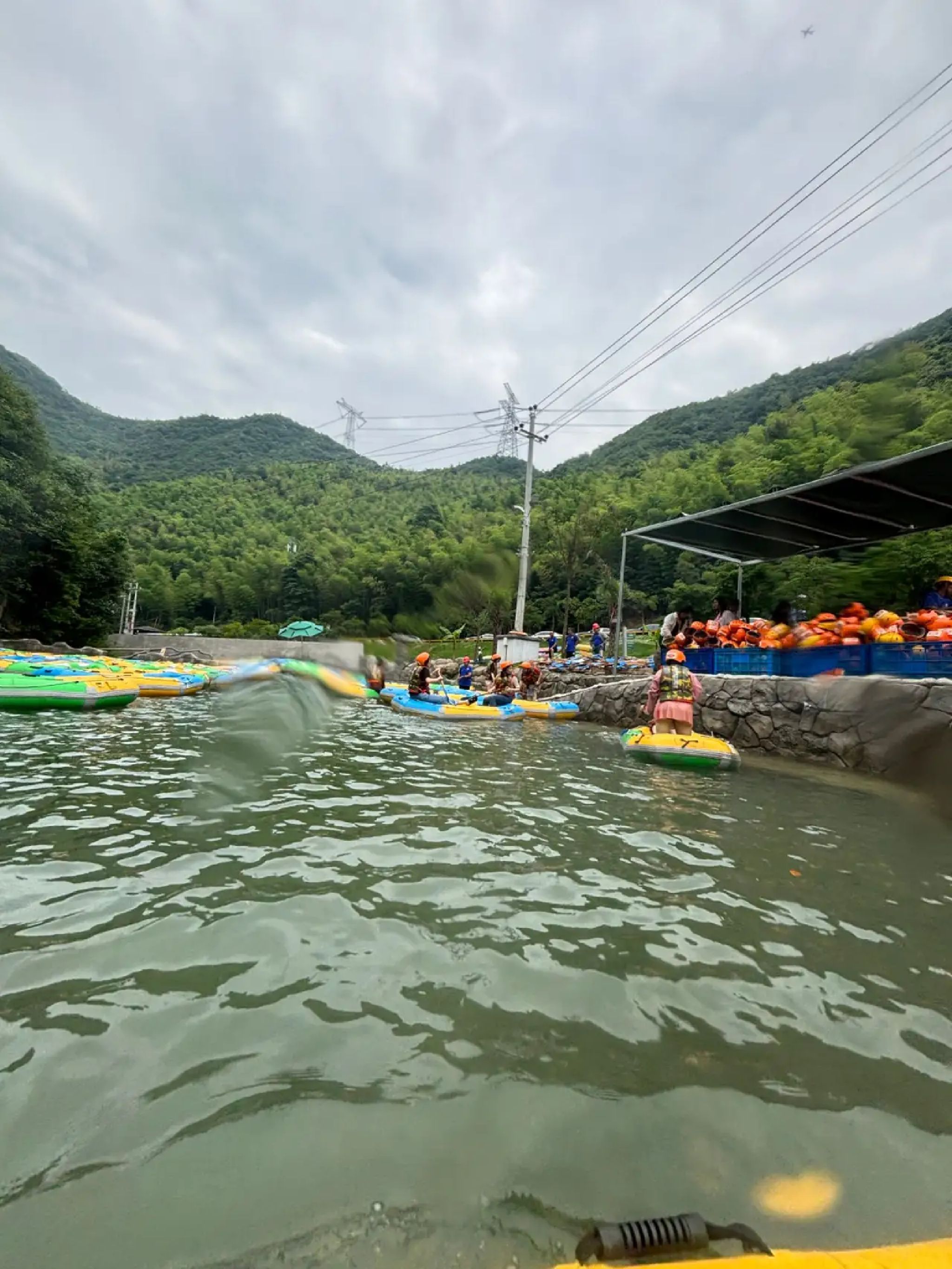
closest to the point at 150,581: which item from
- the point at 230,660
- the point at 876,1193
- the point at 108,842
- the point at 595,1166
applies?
the point at 230,660

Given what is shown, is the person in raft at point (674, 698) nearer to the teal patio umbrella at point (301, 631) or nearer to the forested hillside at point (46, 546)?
the teal patio umbrella at point (301, 631)

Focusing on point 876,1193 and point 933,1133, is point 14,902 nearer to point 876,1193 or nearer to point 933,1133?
point 876,1193

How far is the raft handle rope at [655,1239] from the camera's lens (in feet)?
4.16

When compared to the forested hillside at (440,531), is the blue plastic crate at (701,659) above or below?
below

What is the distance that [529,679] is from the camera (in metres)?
18.8

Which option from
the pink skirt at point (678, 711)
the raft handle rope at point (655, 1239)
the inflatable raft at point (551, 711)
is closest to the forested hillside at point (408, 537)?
the raft handle rope at point (655, 1239)

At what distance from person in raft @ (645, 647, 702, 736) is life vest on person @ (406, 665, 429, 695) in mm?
7280

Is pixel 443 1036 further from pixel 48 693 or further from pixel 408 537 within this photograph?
pixel 48 693

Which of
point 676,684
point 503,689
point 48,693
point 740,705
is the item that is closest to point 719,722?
point 740,705

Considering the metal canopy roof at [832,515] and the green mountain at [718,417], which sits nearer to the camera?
the metal canopy roof at [832,515]

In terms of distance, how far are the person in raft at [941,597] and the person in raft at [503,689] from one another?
8326 millimetres

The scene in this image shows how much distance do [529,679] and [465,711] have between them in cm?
573

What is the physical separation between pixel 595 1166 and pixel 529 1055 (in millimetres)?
493

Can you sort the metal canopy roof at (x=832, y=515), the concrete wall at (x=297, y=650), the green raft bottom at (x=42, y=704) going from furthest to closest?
1. the green raft bottom at (x=42, y=704)
2. the metal canopy roof at (x=832, y=515)
3. the concrete wall at (x=297, y=650)
